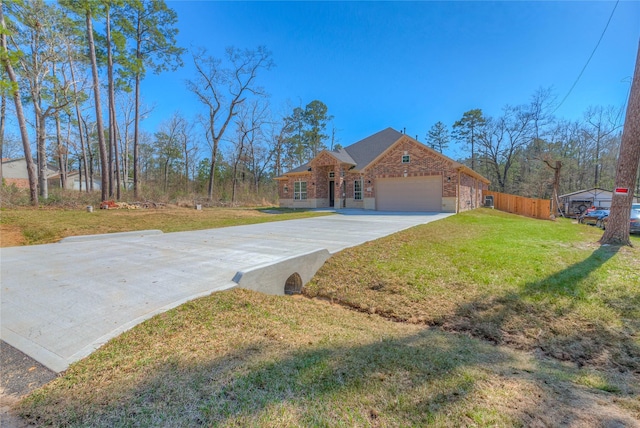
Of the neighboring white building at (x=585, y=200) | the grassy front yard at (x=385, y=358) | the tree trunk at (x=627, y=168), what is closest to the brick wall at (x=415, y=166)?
the tree trunk at (x=627, y=168)

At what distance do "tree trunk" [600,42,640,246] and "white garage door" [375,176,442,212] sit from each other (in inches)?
379

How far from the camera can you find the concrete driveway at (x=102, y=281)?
2633mm

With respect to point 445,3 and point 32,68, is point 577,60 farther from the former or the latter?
point 32,68

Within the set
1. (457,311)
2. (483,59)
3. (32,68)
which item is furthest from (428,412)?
(32,68)

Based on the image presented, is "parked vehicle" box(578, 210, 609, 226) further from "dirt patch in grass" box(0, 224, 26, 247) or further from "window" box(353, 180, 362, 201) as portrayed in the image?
"dirt patch in grass" box(0, 224, 26, 247)

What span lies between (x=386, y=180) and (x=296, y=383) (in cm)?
1770

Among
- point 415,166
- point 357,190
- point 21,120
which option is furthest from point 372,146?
point 21,120

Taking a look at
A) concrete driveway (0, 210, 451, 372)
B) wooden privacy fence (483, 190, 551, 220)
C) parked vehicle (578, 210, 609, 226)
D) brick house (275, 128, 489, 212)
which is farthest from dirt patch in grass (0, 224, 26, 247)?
parked vehicle (578, 210, 609, 226)

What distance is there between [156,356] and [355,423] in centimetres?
169

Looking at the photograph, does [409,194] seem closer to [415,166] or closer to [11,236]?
[415,166]

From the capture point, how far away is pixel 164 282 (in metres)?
4.04

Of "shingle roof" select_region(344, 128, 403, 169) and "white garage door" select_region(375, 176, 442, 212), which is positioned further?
"shingle roof" select_region(344, 128, 403, 169)

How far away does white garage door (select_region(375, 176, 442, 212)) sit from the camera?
17.0m

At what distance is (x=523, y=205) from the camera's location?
20.5 m
